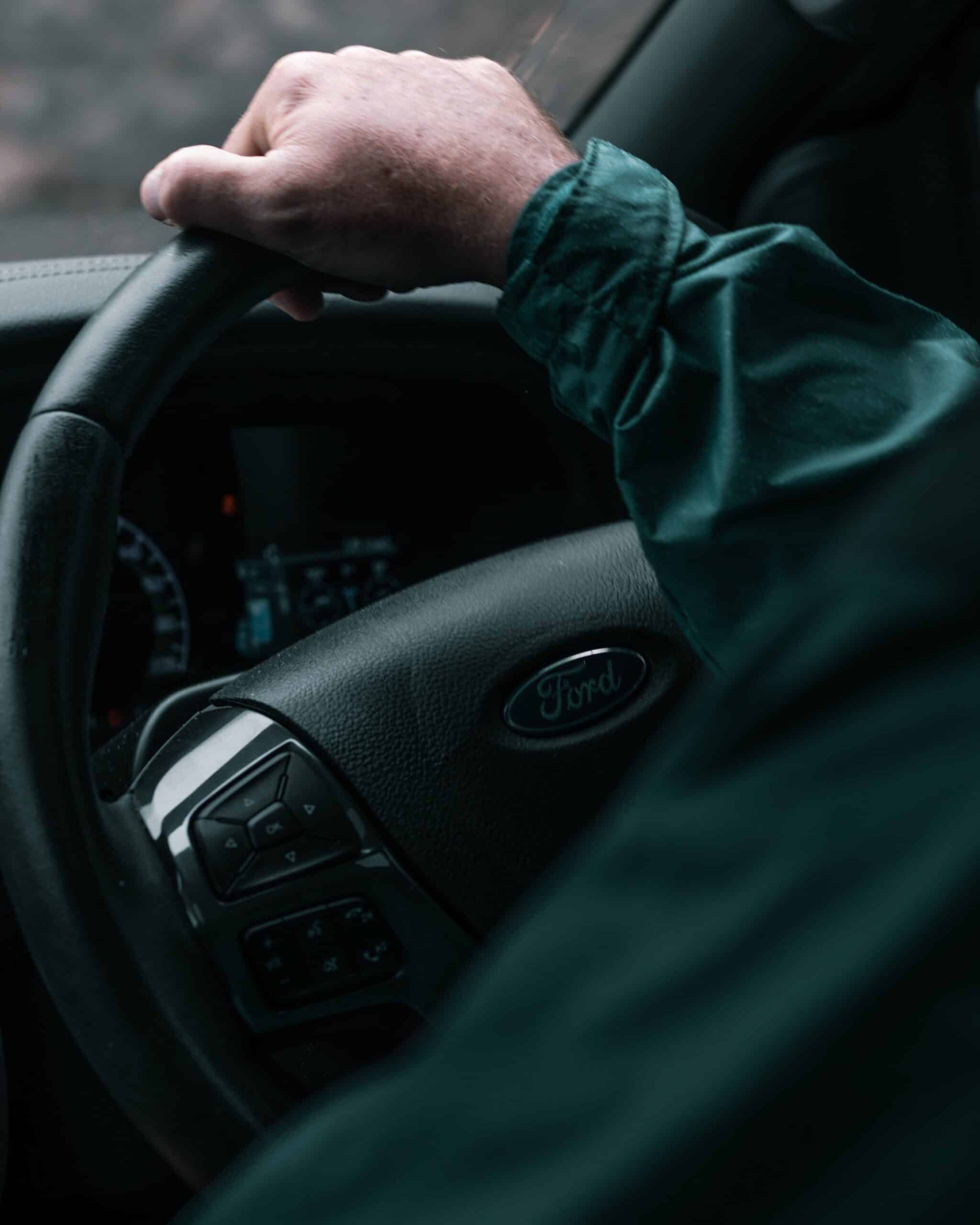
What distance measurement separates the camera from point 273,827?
28.7 inches

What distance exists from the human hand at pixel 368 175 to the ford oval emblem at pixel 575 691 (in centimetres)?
26

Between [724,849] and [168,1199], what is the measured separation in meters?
0.68

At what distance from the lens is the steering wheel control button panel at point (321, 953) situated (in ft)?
2.32

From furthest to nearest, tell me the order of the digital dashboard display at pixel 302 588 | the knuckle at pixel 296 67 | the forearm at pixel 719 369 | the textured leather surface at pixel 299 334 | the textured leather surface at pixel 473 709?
the digital dashboard display at pixel 302 588
the textured leather surface at pixel 299 334
the textured leather surface at pixel 473 709
the knuckle at pixel 296 67
the forearm at pixel 719 369

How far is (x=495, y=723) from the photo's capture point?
0.79 m

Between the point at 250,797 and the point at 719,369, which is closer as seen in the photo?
the point at 719,369

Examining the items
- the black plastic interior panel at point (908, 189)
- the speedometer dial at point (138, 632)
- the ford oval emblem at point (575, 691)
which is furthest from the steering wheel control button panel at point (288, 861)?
the black plastic interior panel at point (908, 189)

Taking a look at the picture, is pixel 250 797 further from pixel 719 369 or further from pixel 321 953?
pixel 719 369

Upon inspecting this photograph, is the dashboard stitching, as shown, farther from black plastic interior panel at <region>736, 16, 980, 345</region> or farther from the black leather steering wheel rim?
black plastic interior panel at <region>736, 16, 980, 345</region>

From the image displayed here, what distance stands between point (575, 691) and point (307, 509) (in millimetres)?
711

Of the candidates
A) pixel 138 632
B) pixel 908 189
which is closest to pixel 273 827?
pixel 138 632

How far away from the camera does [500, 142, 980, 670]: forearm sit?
0.53 meters

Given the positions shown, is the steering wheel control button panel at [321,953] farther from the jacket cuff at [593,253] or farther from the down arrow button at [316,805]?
the jacket cuff at [593,253]

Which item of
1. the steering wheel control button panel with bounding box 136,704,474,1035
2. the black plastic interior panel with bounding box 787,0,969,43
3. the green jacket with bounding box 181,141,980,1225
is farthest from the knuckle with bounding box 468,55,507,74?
the black plastic interior panel with bounding box 787,0,969,43
